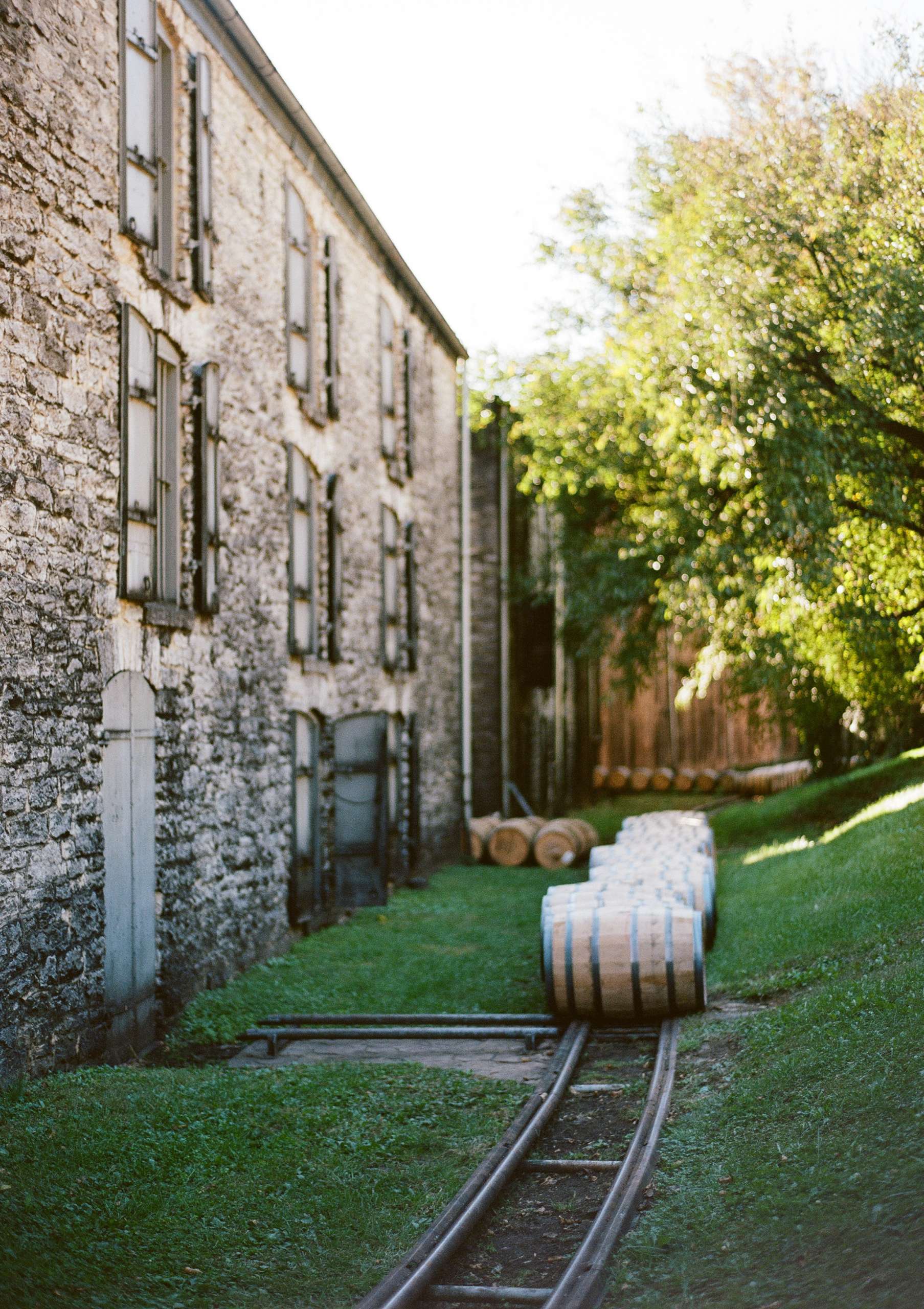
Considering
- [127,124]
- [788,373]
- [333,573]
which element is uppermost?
[127,124]

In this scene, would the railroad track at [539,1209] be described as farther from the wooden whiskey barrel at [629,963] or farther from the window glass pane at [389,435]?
the window glass pane at [389,435]

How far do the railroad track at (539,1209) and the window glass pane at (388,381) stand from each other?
11053 millimetres

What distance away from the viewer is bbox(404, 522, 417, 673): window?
58.2 ft

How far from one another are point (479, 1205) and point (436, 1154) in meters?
0.85

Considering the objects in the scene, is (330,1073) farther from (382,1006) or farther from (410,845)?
(410,845)

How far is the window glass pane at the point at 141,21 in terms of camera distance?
29.4 feet

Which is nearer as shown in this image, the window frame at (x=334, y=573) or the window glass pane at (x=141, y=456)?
the window glass pane at (x=141, y=456)

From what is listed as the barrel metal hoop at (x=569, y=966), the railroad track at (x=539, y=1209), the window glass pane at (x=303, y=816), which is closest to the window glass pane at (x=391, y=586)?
the window glass pane at (x=303, y=816)

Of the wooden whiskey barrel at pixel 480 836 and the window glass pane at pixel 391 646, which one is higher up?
the window glass pane at pixel 391 646

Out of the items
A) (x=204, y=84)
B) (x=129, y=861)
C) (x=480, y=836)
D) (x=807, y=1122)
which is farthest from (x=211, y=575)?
(x=480, y=836)

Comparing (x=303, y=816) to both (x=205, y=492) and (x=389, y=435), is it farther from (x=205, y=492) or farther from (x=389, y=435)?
(x=389, y=435)

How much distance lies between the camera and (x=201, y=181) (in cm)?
1024

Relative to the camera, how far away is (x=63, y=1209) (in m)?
5.28

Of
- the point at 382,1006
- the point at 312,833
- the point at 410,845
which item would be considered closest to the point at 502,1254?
the point at 382,1006
